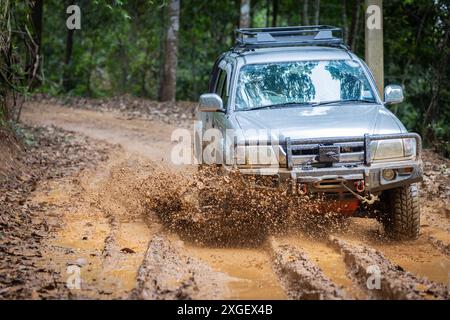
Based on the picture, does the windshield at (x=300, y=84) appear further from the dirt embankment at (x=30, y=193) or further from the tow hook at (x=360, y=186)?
the dirt embankment at (x=30, y=193)

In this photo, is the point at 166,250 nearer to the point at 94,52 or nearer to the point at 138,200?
the point at 138,200

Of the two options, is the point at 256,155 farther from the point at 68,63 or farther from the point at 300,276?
the point at 68,63

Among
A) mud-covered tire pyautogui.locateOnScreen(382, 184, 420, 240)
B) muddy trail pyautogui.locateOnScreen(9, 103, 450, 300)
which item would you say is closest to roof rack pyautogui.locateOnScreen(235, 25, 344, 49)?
muddy trail pyautogui.locateOnScreen(9, 103, 450, 300)

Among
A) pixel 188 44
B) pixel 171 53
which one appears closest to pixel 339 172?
pixel 171 53

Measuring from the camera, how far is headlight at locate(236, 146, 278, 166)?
6.56 metres

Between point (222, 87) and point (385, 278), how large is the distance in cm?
416

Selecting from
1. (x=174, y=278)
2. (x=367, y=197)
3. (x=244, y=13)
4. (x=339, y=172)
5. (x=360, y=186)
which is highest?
(x=244, y=13)

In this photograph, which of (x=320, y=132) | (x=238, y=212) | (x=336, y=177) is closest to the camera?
(x=336, y=177)

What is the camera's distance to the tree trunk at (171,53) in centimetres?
2011

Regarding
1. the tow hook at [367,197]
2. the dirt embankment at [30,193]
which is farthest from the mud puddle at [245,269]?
the dirt embankment at [30,193]

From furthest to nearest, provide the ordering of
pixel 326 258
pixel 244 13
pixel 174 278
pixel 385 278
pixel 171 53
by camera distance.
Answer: pixel 171 53 < pixel 244 13 < pixel 326 258 < pixel 174 278 < pixel 385 278

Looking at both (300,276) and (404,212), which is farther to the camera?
(404,212)

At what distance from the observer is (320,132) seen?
663 centimetres

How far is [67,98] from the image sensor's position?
2192 cm
